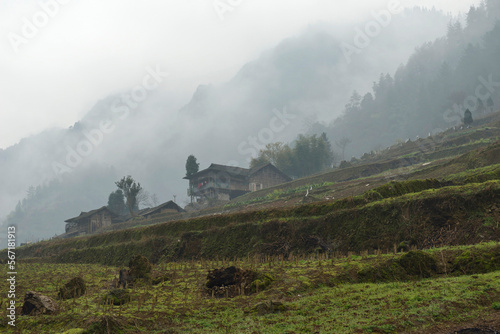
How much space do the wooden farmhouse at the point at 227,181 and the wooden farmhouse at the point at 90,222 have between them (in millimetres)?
19957

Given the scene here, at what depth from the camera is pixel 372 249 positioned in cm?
2436

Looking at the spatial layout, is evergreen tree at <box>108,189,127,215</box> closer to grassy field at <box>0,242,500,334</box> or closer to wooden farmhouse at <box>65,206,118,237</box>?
wooden farmhouse at <box>65,206,118,237</box>

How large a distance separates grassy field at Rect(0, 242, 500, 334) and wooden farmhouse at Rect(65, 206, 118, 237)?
70.6 m

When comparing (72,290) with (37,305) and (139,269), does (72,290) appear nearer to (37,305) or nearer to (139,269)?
(37,305)

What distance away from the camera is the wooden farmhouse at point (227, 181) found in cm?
9225

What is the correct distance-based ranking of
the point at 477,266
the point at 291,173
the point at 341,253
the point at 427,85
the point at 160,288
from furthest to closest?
the point at 427,85 → the point at 291,173 → the point at 341,253 → the point at 160,288 → the point at 477,266

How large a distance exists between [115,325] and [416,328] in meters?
9.33

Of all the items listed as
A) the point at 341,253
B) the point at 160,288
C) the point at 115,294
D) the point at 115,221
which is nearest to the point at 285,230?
the point at 341,253

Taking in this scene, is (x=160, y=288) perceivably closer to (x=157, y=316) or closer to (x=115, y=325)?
(x=157, y=316)

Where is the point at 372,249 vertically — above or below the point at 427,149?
below

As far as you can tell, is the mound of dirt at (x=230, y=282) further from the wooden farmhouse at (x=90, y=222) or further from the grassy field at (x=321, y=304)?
the wooden farmhouse at (x=90, y=222)

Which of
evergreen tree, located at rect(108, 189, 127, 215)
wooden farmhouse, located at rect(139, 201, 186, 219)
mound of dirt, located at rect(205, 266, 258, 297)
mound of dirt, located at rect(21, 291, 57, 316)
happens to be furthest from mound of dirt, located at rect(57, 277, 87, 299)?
evergreen tree, located at rect(108, 189, 127, 215)

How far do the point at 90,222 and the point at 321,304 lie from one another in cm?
8090

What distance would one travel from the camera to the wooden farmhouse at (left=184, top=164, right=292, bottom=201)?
303 ft
